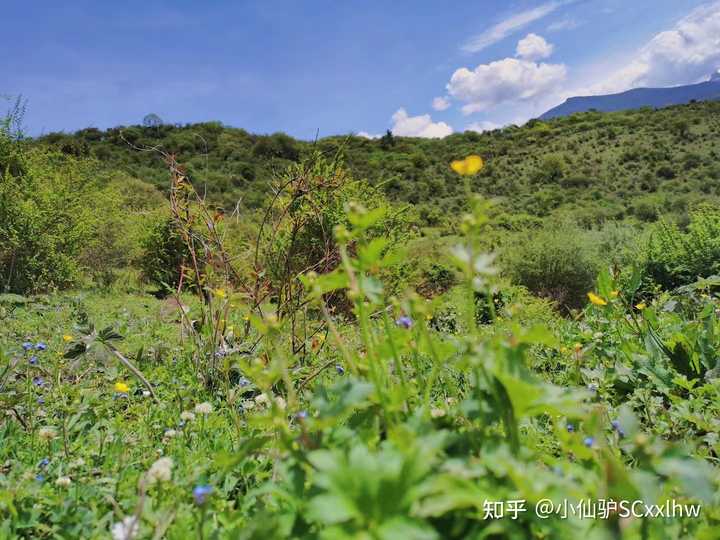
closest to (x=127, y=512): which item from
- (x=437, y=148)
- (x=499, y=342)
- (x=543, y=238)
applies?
(x=499, y=342)

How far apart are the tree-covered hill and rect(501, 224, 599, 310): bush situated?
43.0 feet

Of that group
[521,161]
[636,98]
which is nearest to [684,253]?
[521,161]

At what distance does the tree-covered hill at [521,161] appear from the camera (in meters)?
25.1

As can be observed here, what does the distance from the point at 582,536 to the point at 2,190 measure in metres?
9.21

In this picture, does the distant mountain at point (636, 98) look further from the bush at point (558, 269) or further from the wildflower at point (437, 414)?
the wildflower at point (437, 414)

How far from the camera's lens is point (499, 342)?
753 mm

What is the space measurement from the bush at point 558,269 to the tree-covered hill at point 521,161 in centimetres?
1312

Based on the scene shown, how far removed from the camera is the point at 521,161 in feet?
110

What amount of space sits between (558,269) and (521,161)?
27.0 m

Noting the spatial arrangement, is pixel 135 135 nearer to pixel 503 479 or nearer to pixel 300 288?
pixel 300 288

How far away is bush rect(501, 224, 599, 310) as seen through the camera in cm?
884

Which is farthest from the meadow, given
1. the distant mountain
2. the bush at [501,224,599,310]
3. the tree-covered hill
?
the distant mountain

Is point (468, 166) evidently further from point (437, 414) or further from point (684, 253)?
point (684, 253)

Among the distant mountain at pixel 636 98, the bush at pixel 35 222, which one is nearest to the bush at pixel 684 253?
the bush at pixel 35 222
